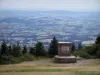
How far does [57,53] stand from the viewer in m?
20.3

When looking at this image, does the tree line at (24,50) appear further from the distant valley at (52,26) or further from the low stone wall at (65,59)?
the low stone wall at (65,59)

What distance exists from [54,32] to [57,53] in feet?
4.17

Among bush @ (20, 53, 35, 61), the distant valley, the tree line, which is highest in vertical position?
the distant valley

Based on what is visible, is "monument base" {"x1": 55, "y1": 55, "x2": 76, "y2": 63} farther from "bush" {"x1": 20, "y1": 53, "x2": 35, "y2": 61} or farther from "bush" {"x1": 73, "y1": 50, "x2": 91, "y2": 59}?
"bush" {"x1": 73, "y1": 50, "x2": 91, "y2": 59}

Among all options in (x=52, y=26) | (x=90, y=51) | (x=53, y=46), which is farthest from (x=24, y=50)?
(x=90, y=51)

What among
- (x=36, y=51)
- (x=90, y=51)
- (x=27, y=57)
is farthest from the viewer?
(x=90, y=51)

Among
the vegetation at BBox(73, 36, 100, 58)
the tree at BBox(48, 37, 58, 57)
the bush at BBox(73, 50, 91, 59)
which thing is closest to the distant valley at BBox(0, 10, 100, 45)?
the tree at BBox(48, 37, 58, 57)

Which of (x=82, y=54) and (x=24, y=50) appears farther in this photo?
(x=82, y=54)

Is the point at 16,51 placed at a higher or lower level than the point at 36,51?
higher

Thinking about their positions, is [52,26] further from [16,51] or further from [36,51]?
[16,51]

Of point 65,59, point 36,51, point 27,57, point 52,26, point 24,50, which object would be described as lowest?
point 65,59

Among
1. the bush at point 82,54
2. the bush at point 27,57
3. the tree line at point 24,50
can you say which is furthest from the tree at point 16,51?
the bush at point 82,54

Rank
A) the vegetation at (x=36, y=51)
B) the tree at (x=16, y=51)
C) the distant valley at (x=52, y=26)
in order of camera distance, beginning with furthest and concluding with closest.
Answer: the distant valley at (x=52, y=26)
the tree at (x=16, y=51)
the vegetation at (x=36, y=51)

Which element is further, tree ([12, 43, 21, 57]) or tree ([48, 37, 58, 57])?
tree ([48, 37, 58, 57])
